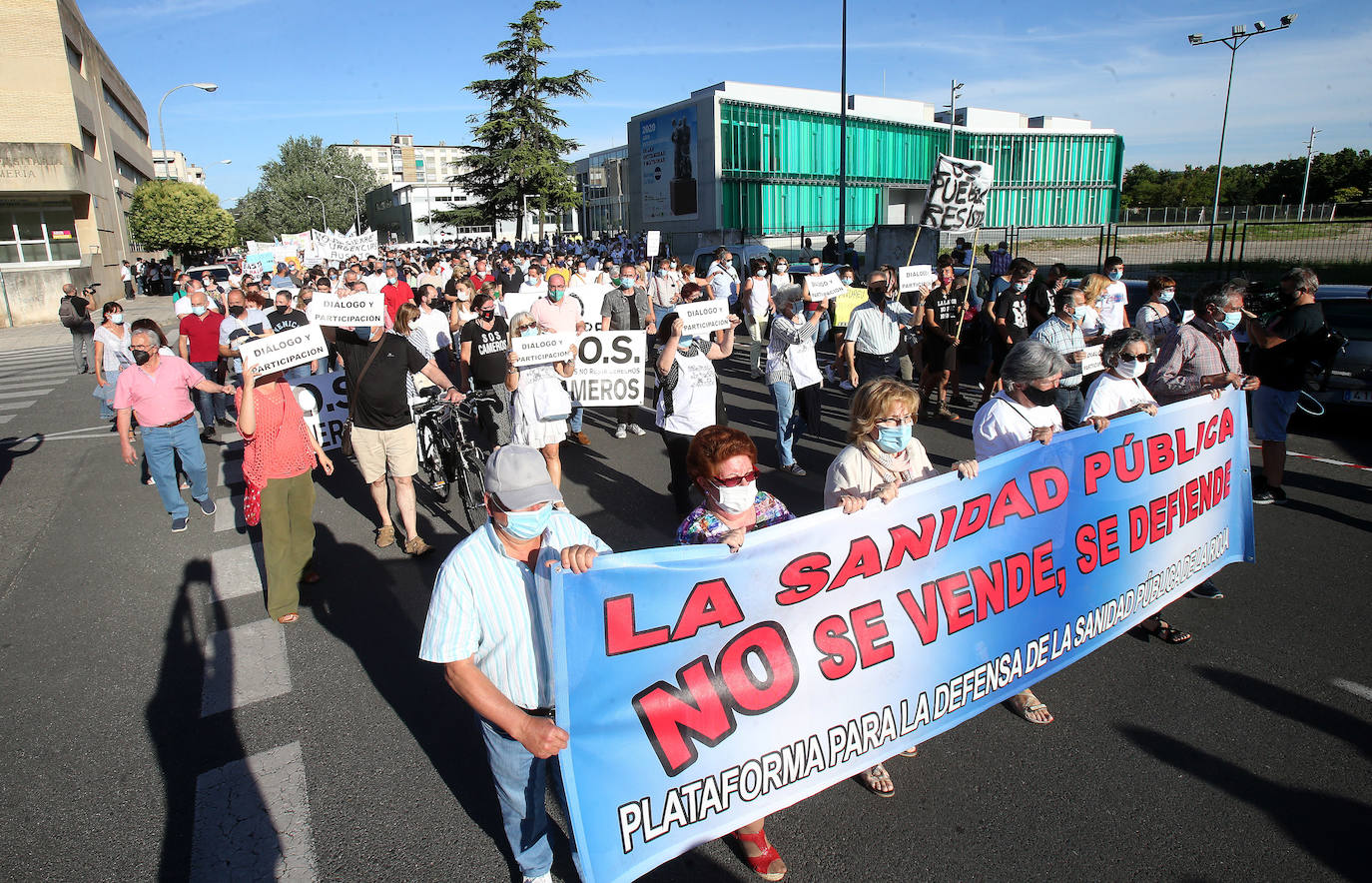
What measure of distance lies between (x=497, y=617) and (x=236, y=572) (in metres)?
4.73

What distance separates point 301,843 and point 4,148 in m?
36.4

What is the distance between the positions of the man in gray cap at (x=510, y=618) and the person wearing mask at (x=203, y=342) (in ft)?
32.6

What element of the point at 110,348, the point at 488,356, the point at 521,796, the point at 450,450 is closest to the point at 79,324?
the point at 110,348

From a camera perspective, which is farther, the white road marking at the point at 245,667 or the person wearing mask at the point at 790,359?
the person wearing mask at the point at 790,359

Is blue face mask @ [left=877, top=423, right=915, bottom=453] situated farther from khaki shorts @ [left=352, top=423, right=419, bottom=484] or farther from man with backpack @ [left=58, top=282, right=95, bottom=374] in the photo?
man with backpack @ [left=58, top=282, right=95, bottom=374]

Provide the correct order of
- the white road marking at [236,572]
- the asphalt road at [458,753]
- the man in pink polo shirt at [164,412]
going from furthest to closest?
the man in pink polo shirt at [164,412] → the white road marking at [236,572] → the asphalt road at [458,753]

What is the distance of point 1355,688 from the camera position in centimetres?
413

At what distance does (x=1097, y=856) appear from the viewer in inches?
122

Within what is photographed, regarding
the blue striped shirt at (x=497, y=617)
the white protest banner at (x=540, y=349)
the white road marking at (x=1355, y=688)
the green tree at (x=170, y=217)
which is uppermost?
the green tree at (x=170, y=217)

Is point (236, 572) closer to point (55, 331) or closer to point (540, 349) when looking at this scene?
point (540, 349)

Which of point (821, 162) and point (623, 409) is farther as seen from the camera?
point (821, 162)

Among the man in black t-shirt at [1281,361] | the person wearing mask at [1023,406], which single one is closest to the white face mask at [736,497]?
the person wearing mask at [1023,406]

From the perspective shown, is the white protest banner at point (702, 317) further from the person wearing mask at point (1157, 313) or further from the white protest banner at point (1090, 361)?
the person wearing mask at point (1157, 313)

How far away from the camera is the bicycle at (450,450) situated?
23.1ft
